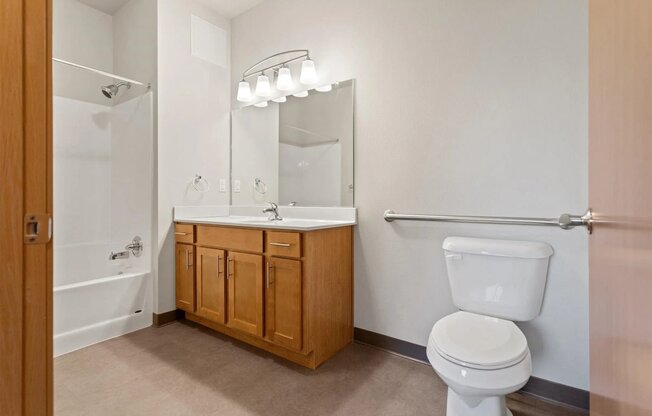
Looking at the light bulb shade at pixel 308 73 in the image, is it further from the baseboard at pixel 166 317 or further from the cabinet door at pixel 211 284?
the baseboard at pixel 166 317

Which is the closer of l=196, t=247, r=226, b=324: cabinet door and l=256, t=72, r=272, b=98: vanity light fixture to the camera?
l=196, t=247, r=226, b=324: cabinet door

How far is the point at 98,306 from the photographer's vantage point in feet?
7.57

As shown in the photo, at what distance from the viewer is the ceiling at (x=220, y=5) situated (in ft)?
9.20

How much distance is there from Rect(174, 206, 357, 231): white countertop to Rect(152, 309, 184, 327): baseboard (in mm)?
794

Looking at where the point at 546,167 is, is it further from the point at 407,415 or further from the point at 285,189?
the point at 285,189

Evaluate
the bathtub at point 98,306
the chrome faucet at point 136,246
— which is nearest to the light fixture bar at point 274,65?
the chrome faucet at point 136,246

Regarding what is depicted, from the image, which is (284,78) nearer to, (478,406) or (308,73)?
(308,73)

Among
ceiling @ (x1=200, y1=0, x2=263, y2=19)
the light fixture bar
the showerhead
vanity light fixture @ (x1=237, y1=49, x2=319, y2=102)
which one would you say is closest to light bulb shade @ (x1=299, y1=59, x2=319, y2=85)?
vanity light fixture @ (x1=237, y1=49, x2=319, y2=102)

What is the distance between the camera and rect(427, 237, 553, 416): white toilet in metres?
1.17

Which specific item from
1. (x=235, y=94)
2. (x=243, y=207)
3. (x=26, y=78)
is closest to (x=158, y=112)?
(x=235, y=94)

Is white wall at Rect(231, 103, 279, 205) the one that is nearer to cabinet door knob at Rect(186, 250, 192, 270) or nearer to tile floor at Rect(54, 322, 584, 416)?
cabinet door knob at Rect(186, 250, 192, 270)

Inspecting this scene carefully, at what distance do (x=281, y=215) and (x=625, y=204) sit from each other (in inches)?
94.8

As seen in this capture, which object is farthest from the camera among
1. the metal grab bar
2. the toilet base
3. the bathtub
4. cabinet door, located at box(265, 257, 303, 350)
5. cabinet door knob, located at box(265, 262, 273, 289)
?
the bathtub

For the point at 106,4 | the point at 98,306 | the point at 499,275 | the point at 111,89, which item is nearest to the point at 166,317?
the point at 98,306
